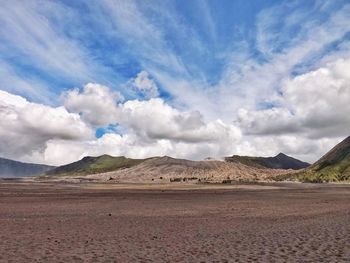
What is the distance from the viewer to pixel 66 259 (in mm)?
18078

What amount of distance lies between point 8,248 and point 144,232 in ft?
30.6

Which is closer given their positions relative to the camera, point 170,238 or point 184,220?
point 170,238

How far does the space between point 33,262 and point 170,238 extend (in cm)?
928

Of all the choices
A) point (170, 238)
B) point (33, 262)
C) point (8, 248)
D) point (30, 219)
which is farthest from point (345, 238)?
point (30, 219)

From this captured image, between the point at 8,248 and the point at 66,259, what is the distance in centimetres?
454

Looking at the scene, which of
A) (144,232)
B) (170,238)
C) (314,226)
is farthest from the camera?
(314,226)

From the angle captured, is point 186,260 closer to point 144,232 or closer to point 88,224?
point 144,232

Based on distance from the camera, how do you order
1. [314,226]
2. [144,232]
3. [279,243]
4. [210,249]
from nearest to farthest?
1. [210,249]
2. [279,243]
3. [144,232]
4. [314,226]

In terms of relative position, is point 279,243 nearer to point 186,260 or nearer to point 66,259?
point 186,260

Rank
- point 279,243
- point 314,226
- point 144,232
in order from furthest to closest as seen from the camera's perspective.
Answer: point 314,226 < point 144,232 < point 279,243

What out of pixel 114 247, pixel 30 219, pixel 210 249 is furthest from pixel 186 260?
pixel 30 219

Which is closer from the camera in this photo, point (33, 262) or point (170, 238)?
point (33, 262)

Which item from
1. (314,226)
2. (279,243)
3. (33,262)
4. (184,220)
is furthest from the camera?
(184,220)

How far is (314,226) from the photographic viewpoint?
29.1 m
